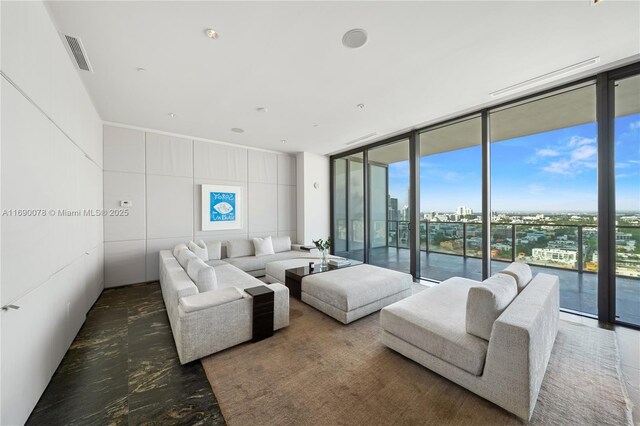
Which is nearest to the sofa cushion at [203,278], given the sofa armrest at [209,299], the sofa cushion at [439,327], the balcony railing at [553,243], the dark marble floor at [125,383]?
the sofa armrest at [209,299]

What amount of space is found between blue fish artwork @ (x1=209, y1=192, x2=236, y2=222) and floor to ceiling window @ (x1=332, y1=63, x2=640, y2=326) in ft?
10.4

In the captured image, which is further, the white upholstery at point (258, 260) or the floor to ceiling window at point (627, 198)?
the white upholstery at point (258, 260)

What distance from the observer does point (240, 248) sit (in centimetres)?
508

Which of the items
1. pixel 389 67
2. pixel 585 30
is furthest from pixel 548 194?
pixel 389 67

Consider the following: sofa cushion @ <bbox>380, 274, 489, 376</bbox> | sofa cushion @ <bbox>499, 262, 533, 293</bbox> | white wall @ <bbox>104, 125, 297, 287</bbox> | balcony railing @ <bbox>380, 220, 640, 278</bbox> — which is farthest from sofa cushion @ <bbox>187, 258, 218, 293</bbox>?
balcony railing @ <bbox>380, 220, 640, 278</bbox>

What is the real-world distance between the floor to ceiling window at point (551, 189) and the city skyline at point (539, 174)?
0.5 inches

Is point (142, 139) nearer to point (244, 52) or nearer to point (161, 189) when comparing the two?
point (161, 189)

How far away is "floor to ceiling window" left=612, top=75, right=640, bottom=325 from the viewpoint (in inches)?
104

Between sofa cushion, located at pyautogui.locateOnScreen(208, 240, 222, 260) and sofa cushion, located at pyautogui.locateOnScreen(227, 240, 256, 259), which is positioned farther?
sofa cushion, located at pyautogui.locateOnScreen(227, 240, 256, 259)

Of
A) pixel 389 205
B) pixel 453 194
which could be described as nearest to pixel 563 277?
pixel 453 194

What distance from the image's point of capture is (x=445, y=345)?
1854mm

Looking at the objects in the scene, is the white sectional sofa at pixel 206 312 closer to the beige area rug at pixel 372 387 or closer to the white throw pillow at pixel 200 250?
the beige area rug at pixel 372 387

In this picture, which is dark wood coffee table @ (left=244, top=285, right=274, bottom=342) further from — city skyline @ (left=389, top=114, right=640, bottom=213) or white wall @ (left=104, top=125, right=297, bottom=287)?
city skyline @ (left=389, top=114, right=640, bottom=213)

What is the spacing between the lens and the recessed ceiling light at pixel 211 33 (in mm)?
2051
